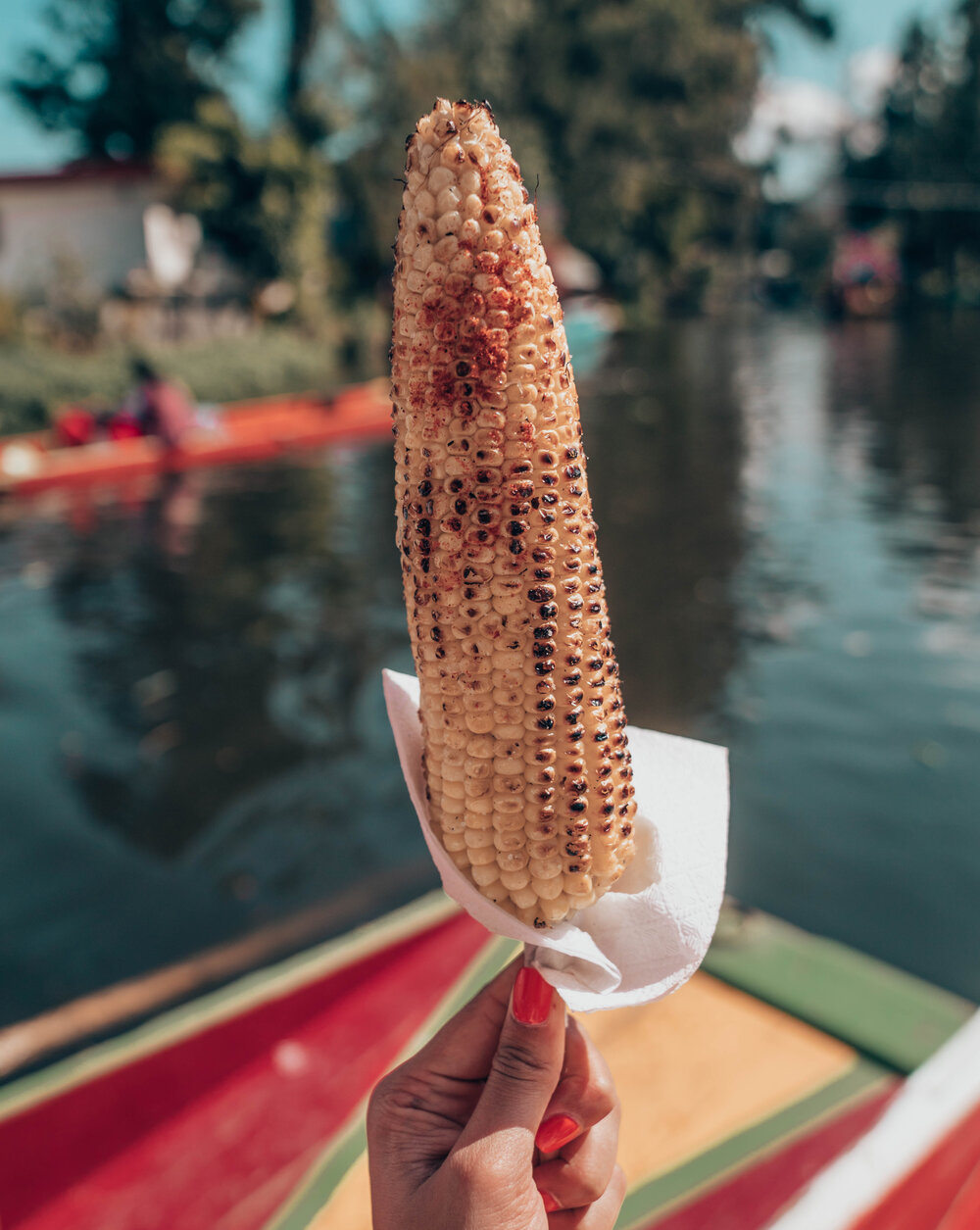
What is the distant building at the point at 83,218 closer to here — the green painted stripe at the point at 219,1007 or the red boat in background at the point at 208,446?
the red boat in background at the point at 208,446

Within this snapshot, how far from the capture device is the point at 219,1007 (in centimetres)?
351

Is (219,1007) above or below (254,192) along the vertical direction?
below

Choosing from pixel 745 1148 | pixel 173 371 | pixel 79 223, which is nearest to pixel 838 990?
pixel 745 1148

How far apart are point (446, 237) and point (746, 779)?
6328 millimetres

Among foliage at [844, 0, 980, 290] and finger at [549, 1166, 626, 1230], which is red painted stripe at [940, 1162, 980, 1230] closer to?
finger at [549, 1166, 626, 1230]

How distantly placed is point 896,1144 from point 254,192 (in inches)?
1356

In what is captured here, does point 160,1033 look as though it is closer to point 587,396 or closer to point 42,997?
point 42,997

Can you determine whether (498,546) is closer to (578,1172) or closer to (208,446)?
(578,1172)

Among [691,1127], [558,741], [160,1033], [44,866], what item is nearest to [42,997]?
[44,866]

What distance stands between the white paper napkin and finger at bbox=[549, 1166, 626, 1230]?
561mm

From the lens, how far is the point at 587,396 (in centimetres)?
2697

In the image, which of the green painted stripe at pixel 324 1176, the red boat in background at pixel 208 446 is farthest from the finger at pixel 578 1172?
the red boat in background at pixel 208 446

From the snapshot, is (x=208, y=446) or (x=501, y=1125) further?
(x=208, y=446)

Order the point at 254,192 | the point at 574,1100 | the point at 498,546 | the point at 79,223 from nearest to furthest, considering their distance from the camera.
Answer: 1. the point at 498,546
2. the point at 574,1100
3. the point at 79,223
4. the point at 254,192
